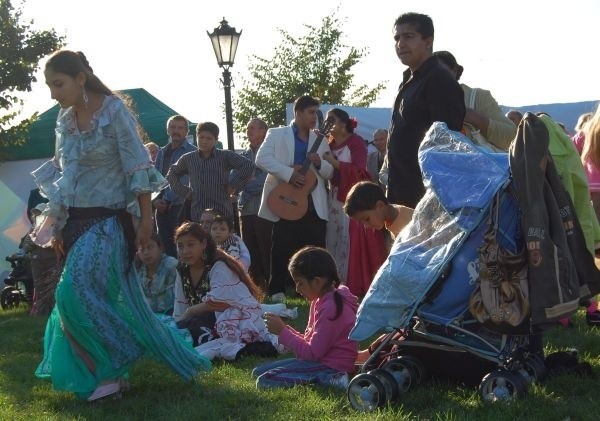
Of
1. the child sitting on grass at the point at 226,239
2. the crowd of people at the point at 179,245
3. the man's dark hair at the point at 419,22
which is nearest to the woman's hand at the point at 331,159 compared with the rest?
the child sitting on grass at the point at 226,239

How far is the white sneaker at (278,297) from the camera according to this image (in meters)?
7.96

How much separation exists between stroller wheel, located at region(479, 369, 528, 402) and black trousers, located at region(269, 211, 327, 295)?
4.32 metres

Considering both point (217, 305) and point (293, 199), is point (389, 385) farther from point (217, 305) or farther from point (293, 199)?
point (293, 199)

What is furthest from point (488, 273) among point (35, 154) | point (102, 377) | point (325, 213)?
point (35, 154)

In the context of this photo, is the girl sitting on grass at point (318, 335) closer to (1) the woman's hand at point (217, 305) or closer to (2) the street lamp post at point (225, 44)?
(1) the woman's hand at point (217, 305)

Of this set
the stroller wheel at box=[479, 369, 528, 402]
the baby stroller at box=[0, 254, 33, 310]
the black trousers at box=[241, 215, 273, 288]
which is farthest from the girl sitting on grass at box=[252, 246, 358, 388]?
the baby stroller at box=[0, 254, 33, 310]

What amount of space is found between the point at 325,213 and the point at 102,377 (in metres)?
4.03

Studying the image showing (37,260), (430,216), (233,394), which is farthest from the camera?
(37,260)

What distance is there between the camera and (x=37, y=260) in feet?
30.8

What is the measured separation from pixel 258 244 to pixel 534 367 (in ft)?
17.2

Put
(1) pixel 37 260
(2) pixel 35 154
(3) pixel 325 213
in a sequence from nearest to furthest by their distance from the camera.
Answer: (3) pixel 325 213 < (1) pixel 37 260 < (2) pixel 35 154

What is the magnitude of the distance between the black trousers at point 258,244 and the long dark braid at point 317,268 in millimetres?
4362

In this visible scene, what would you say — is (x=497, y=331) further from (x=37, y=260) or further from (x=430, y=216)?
(x=37, y=260)

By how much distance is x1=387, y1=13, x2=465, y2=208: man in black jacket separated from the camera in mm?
4840
